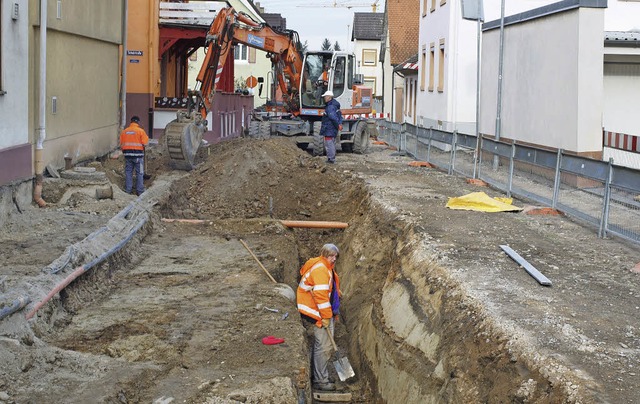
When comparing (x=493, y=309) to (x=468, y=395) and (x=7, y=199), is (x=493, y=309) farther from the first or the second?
(x=7, y=199)

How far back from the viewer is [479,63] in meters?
24.5

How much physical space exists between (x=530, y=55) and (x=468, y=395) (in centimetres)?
1534

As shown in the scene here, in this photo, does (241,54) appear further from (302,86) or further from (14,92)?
(14,92)

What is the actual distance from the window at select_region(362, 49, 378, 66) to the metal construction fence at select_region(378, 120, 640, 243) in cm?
5423

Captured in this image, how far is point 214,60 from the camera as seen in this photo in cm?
2167

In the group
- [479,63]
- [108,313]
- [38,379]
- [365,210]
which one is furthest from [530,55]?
[38,379]

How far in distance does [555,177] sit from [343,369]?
484 cm

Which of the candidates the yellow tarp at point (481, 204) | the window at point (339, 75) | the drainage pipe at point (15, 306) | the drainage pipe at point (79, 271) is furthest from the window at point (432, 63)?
the drainage pipe at point (15, 306)

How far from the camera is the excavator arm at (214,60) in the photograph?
66.9 feet

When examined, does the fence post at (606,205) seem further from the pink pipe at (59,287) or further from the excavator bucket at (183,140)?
the excavator bucket at (183,140)

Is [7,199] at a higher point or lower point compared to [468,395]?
higher

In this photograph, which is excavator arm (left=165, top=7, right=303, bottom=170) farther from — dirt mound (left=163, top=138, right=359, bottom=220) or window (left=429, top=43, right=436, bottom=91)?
window (left=429, top=43, right=436, bottom=91)

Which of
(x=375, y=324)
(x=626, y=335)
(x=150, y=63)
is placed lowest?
(x=375, y=324)

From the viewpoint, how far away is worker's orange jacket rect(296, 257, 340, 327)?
11086 millimetres
